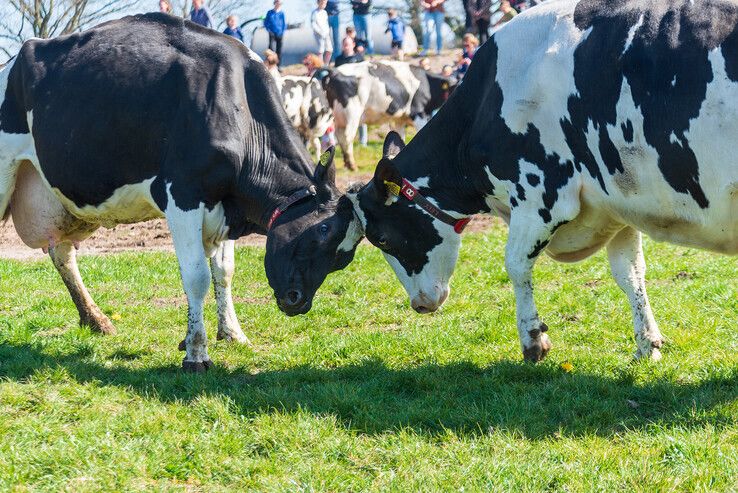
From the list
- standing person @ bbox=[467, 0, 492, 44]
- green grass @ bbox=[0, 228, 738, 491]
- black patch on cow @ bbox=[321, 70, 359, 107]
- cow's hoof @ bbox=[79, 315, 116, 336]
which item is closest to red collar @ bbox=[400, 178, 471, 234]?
green grass @ bbox=[0, 228, 738, 491]

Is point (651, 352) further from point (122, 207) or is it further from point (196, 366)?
point (122, 207)

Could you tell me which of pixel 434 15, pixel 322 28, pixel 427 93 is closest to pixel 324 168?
pixel 427 93

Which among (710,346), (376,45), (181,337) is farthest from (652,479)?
(376,45)

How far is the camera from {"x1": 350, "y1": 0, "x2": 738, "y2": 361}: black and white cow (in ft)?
18.7

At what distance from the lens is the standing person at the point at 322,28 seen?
80.5ft

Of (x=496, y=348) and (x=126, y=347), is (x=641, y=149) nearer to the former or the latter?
(x=496, y=348)

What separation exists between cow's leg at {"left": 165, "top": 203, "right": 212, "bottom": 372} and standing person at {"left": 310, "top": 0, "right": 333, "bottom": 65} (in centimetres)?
1803

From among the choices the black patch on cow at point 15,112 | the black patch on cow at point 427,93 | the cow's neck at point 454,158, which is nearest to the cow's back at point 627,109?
the cow's neck at point 454,158

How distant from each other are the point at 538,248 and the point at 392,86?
49.5ft

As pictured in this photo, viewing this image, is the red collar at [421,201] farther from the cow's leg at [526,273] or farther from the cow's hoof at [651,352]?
the cow's hoof at [651,352]

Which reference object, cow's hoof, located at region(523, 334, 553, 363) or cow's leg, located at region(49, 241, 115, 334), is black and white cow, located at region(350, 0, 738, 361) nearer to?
cow's hoof, located at region(523, 334, 553, 363)

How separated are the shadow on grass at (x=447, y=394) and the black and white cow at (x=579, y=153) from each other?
0.66 metres

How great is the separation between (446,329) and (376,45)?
28.2 metres

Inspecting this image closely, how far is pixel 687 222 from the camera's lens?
6.00m
